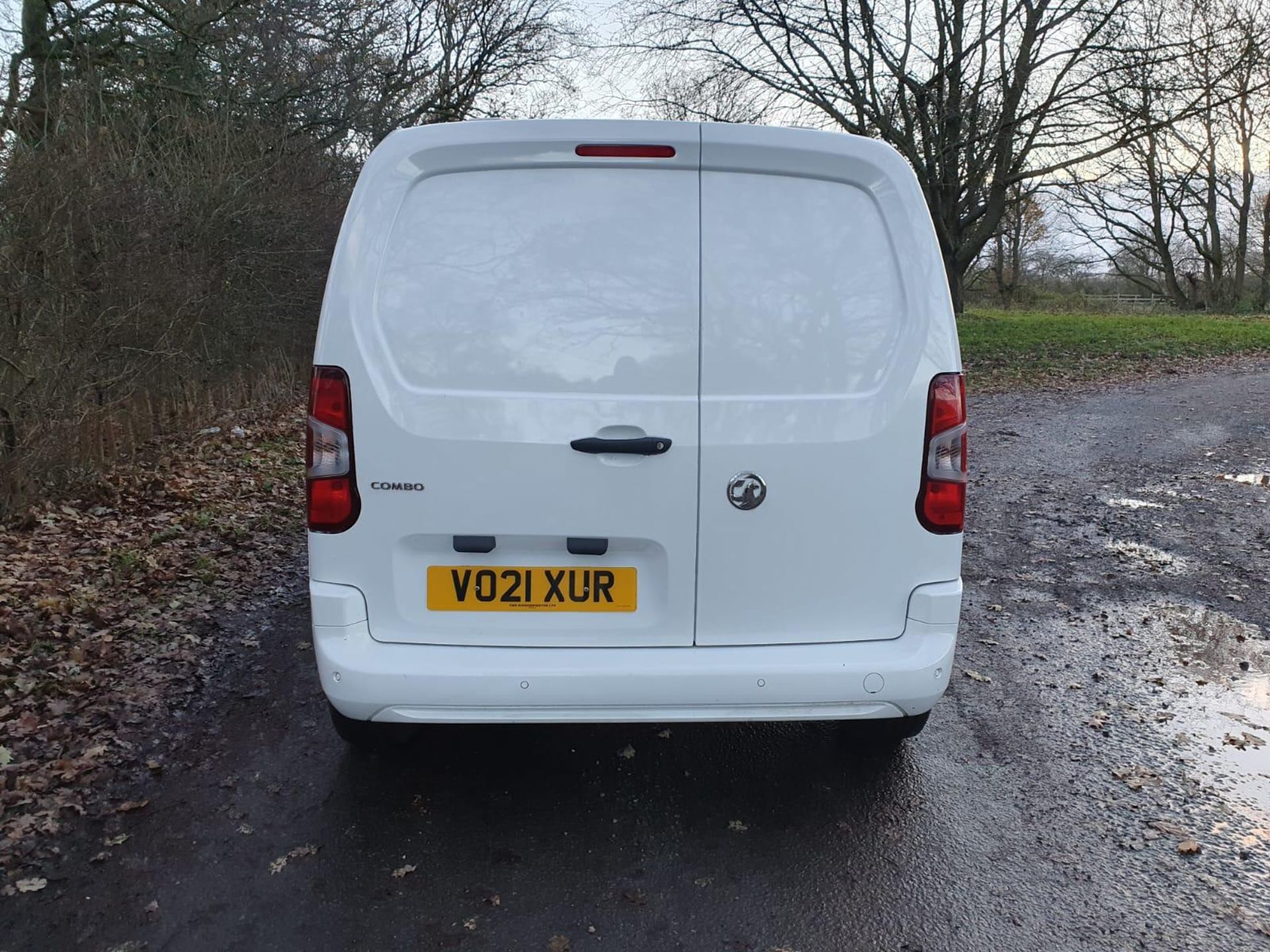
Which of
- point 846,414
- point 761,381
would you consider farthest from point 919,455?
point 761,381

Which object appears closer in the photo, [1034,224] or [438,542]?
[438,542]

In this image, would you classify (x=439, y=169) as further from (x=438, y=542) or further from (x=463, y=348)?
(x=438, y=542)

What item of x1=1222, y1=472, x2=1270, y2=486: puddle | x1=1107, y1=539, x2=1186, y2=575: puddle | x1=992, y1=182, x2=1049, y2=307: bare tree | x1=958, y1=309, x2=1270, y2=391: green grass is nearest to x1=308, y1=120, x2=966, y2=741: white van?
x1=1107, y1=539, x2=1186, y2=575: puddle

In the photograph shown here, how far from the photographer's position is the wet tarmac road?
2584mm

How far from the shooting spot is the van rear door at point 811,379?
2.73 m

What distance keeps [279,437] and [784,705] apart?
353 inches

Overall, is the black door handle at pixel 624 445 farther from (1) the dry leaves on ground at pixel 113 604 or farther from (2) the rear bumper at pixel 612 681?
(1) the dry leaves on ground at pixel 113 604

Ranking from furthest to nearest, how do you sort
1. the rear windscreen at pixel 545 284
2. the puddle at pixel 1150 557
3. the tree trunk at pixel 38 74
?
the tree trunk at pixel 38 74 < the puddle at pixel 1150 557 < the rear windscreen at pixel 545 284

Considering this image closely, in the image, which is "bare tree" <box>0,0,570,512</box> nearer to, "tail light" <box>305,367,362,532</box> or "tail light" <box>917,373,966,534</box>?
"tail light" <box>305,367,362,532</box>

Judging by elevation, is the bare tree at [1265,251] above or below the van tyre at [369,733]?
above

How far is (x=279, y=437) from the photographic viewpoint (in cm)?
1060

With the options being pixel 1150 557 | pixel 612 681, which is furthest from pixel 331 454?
pixel 1150 557

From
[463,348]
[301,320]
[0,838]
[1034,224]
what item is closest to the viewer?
[463,348]

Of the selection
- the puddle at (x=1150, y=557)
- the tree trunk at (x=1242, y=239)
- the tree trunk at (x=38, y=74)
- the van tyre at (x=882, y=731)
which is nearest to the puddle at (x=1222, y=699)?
the puddle at (x=1150, y=557)
